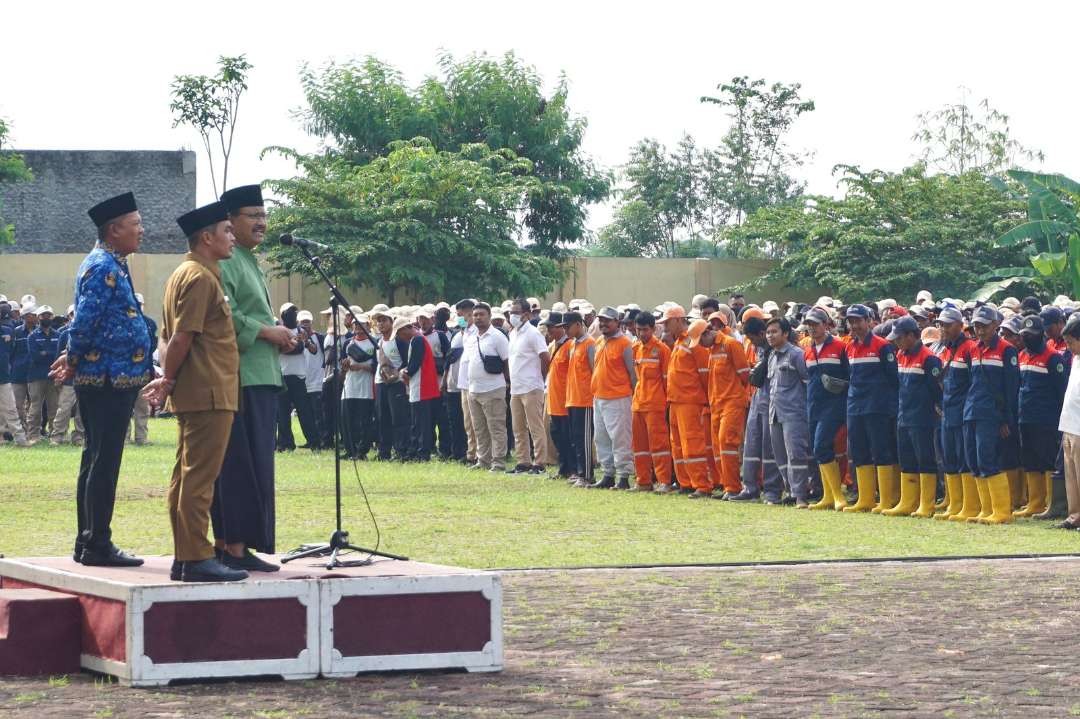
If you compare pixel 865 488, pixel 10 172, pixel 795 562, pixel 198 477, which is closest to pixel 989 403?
pixel 865 488

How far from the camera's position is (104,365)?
907cm

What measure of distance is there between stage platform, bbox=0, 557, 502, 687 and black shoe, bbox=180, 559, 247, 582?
0.11 metres

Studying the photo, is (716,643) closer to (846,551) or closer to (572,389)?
(846,551)

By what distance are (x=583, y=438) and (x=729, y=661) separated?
12.1 meters

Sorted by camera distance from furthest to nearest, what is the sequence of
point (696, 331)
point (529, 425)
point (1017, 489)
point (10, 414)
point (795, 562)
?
Result: point (10, 414)
point (529, 425)
point (696, 331)
point (1017, 489)
point (795, 562)

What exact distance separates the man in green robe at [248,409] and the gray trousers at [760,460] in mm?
9910

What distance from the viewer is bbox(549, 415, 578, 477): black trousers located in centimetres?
2164

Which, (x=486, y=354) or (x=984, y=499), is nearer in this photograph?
(x=984, y=499)

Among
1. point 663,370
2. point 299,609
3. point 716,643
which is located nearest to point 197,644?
point 299,609

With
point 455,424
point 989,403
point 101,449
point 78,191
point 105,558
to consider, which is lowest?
point 105,558

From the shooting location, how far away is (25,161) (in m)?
54.1

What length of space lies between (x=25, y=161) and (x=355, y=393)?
3254 cm

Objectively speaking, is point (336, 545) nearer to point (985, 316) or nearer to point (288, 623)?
point (288, 623)

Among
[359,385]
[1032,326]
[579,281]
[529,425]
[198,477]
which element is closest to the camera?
[198,477]
